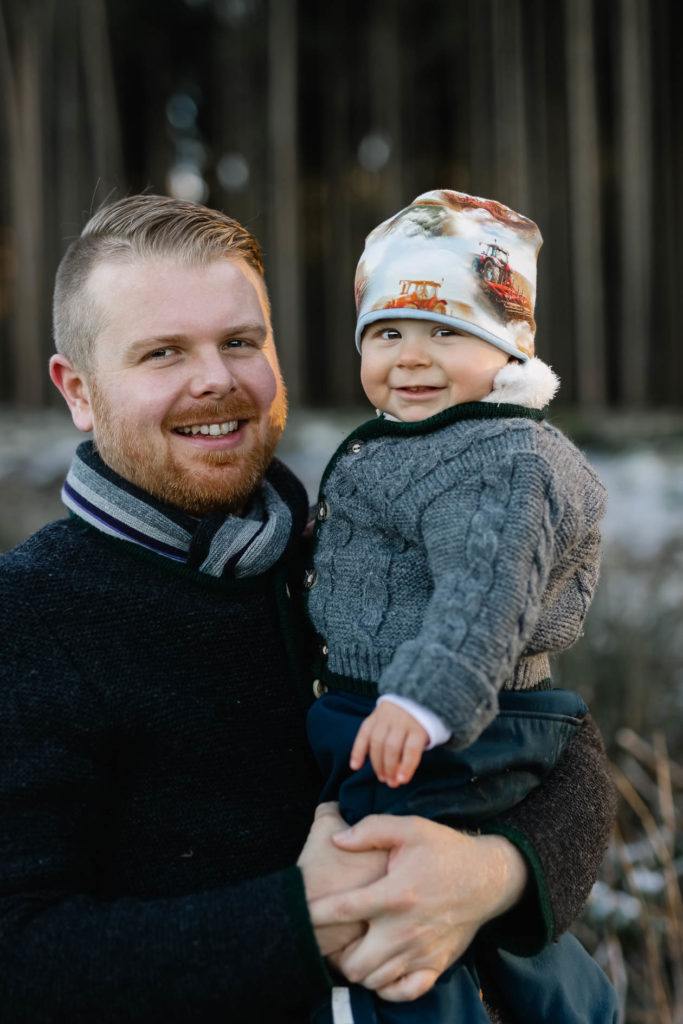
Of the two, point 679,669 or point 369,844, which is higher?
point 369,844

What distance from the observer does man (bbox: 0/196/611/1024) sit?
3.22ft

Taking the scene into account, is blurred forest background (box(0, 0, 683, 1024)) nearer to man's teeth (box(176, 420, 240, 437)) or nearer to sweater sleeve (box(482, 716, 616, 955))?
sweater sleeve (box(482, 716, 616, 955))

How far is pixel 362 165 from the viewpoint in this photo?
15.7ft

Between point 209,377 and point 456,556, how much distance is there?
A: 0.48 metres

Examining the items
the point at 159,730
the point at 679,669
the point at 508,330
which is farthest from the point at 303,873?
the point at 679,669

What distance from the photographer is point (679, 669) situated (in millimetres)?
2896

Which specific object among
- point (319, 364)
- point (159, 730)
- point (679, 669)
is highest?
point (159, 730)

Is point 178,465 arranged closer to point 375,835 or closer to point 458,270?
point 458,270

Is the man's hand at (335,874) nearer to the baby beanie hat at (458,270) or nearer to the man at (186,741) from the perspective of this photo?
the man at (186,741)

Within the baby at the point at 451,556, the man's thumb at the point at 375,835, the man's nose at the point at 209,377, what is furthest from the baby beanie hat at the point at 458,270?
the man's thumb at the point at 375,835

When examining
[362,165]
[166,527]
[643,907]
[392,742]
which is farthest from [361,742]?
[362,165]

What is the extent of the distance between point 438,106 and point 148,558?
407 cm

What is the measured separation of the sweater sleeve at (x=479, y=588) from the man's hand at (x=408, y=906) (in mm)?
151

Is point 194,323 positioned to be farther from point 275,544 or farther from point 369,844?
point 369,844
